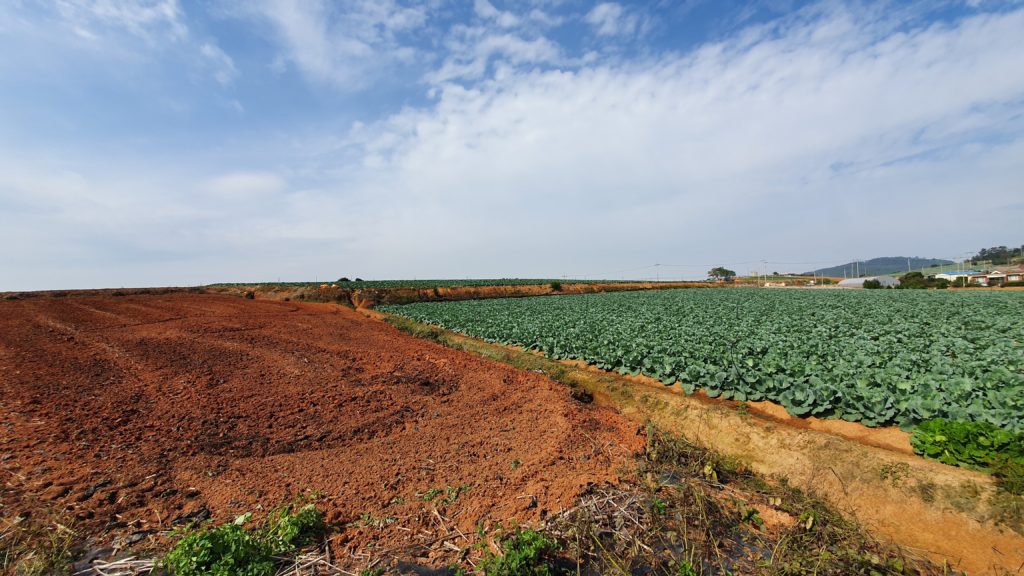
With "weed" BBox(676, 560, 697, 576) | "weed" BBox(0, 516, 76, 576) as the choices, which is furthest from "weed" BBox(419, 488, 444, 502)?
"weed" BBox(0, 516, 76, 576)

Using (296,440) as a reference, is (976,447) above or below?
above

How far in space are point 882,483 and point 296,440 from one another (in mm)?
7627

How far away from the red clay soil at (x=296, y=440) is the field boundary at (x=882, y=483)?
133 centimetres

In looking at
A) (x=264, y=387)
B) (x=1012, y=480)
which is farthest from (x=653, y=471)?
(x=264, y=387)

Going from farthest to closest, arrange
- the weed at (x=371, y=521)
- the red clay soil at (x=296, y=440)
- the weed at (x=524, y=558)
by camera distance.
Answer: the red clay soil at (x=296, y=440) < the weed at (x=371, y=521) < the weed at (x=524, y=558)

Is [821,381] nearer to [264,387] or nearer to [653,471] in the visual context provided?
[653,471]

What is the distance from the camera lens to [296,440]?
6121mm

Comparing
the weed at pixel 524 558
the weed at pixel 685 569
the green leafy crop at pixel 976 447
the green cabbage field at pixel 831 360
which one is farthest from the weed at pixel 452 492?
the green leafy crop at pixel 976 447

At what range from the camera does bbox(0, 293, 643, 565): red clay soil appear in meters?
4.35

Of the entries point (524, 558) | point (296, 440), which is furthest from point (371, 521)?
point (296, 440)

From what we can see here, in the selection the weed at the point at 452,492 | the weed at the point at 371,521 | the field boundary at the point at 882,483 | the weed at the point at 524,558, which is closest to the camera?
→ the weed at the point at 524,558

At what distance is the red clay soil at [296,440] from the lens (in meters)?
4.35

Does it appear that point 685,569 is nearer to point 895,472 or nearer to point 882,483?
point 882,483

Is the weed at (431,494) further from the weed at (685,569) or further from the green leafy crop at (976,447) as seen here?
the green leafy crop at (976,447)
